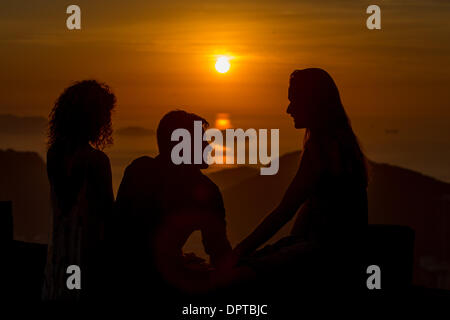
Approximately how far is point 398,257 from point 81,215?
199 centimetres

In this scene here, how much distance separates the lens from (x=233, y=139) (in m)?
7.37

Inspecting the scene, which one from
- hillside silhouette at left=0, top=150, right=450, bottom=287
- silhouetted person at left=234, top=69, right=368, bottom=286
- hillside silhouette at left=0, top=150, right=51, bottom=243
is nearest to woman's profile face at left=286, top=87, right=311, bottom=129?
silhouetted person at left=234, top=69, right=368, bottom=286

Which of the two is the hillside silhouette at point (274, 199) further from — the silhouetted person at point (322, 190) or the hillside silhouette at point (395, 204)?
the silhouetted person at point (322, 190)

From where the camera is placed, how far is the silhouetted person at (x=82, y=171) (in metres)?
5.86

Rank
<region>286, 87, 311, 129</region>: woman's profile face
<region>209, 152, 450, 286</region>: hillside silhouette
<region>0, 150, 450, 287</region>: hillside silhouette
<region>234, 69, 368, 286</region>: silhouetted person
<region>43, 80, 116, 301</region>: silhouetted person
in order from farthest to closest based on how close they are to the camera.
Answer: <region>0, 150, 450, 287</region>: hillside silhouette, <region>209, 152, 450, 286</region>: hillside silhouette, <region>43, 80, 116, 301</region>: silhouetted person, <region>286, 87, 311, 129</region>: woman's profile face, <region>234, 69, 368, 286</region>: silhouetted person

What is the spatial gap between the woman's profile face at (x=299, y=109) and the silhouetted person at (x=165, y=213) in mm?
514

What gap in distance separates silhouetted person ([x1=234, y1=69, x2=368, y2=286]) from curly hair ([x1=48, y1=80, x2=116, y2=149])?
129 centimetres

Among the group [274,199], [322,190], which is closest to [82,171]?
[322,190]

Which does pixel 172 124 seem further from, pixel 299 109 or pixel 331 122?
pixel 331 122

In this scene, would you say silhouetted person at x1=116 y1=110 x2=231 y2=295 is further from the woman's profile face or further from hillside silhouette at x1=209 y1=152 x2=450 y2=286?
hillside silhouette at x1=209 y1=152 x2=450 y2=286

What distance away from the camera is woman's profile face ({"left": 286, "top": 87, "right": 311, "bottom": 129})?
5.40m

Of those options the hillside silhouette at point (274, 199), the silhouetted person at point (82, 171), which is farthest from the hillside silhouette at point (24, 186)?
the silhouetted person at point (82, 171)
